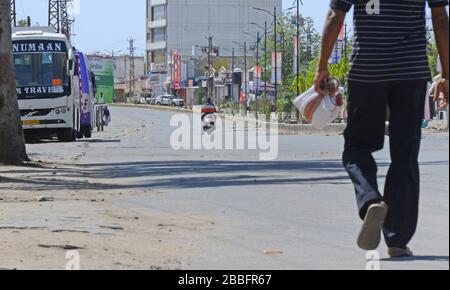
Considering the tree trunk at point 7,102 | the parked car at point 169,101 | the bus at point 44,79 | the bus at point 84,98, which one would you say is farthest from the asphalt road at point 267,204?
the parked car at point 169,101

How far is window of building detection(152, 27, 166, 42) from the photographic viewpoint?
19400 cm

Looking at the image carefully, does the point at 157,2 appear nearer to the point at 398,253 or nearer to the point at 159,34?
the point at 159,34

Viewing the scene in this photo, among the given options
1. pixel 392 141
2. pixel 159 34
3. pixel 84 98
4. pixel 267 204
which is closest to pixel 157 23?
pixel 159 34

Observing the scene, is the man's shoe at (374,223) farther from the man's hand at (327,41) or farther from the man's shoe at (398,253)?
the man's hand at (327,41)

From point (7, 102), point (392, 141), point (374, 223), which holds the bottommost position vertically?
point (374, 223)

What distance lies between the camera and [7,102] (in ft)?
84.4

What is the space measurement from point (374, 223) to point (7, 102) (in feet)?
65.4

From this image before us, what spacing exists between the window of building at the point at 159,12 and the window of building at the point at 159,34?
1830mm

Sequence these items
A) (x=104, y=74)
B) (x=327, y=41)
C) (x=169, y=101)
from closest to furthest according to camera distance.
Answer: (x=327, y=41) → (x=104, y=74) → (x=169, y=101)

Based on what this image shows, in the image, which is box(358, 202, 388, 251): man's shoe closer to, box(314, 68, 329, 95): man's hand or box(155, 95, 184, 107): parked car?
box(314, 68, 329, 95): man's hand

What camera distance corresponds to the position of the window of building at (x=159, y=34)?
194000 mm

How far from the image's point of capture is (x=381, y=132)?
271 inches

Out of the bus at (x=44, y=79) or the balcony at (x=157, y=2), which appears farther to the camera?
the balcony at (x=157, y=2)

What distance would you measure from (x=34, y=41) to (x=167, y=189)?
2380 centimetres
